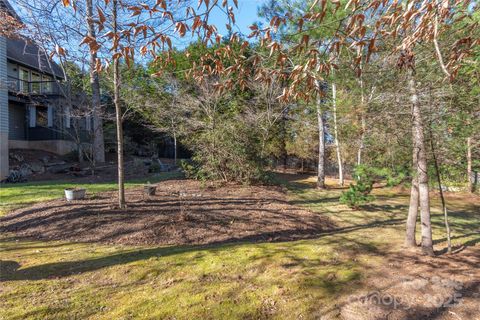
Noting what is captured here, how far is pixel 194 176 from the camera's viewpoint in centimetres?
1007

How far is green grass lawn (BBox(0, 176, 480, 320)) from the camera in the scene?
247cm

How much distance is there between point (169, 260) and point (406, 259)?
297 centimetres

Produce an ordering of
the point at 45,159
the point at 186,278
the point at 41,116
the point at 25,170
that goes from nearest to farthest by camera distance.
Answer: the point at 186,278 < the point at 25,170 < the point at 45,159 < the point at 41,116

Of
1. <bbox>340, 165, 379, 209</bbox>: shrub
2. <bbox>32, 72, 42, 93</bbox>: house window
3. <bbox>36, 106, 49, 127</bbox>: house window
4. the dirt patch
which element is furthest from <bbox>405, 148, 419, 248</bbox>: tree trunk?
<bbox>36, 106, 49, 127</bbox>: house window

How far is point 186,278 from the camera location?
304cm

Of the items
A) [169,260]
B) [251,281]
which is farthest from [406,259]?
[169,260]

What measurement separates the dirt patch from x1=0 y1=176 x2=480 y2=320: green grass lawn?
15.2 inches

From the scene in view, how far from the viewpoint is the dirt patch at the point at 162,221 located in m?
4.57

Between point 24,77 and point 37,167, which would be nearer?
point 37,167

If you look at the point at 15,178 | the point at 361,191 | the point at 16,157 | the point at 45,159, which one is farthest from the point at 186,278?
the point at 45,159

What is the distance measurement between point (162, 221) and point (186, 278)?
217 centimetres

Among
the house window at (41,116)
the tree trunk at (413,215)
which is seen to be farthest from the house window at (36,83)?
the tree trunk at (413,215)

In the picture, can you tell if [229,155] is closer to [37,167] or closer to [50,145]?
[37,167]

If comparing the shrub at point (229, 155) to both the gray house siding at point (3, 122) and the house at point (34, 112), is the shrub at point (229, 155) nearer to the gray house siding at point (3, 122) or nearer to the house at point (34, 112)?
the gray house siding at point (3, 122)
